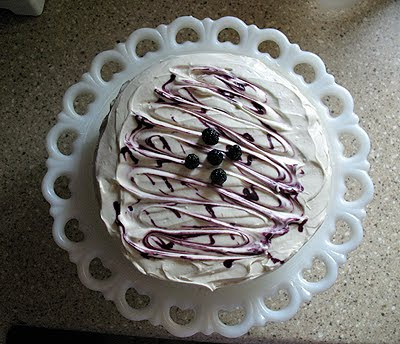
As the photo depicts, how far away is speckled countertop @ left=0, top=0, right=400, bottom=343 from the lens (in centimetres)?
112

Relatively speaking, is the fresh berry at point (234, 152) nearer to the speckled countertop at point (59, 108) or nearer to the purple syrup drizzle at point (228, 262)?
the purple syrup drizzle at point (228, 262)

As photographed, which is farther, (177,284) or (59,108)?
(59,108)

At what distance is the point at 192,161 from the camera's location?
2.97 feet

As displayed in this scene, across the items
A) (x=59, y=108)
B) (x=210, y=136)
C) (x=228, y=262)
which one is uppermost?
(x=210, y=136)

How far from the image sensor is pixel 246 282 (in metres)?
0.94

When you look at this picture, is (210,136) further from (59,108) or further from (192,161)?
(59,108)

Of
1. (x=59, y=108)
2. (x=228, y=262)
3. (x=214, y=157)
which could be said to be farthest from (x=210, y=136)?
(x=59, y=108)

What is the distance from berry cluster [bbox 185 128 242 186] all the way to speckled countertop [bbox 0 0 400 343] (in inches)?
13.6

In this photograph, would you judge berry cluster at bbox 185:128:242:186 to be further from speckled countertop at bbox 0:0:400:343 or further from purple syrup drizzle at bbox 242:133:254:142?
speckled countertop at bbox 0:0:400:343

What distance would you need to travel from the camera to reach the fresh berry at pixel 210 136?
2.99 feet

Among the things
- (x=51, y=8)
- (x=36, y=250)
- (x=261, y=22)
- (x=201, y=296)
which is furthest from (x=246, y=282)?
(x=51, y=8)

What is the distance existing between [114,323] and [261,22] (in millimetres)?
614

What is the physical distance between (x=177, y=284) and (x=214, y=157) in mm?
189

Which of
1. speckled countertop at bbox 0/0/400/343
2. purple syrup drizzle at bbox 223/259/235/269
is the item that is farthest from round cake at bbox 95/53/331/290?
speckled countertop at bbox 0/0/400/343
